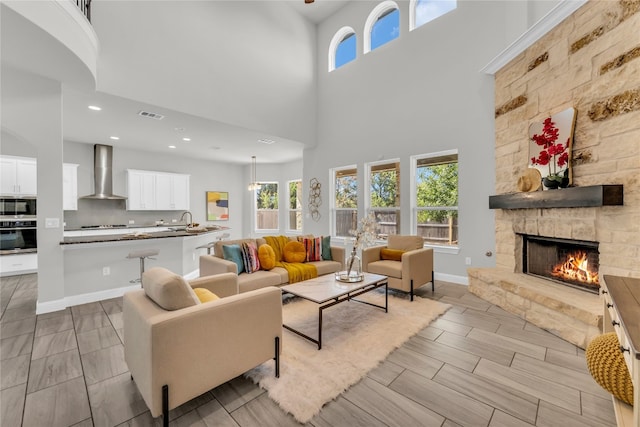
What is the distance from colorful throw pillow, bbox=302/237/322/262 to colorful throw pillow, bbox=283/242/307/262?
0.25ft

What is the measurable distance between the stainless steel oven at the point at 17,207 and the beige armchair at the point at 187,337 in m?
5.40

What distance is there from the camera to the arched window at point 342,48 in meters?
6.25

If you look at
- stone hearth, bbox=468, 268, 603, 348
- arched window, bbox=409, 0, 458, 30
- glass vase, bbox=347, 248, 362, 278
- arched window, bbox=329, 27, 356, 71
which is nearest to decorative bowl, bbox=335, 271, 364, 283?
glass vase, bbox=347, 248, 362, 278

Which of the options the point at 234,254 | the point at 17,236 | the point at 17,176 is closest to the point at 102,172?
the point at 17,176

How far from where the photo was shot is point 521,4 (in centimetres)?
371

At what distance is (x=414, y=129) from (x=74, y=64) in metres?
4.80

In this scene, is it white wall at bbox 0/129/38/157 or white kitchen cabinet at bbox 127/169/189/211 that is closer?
white wall at bbox 0/129/38/157

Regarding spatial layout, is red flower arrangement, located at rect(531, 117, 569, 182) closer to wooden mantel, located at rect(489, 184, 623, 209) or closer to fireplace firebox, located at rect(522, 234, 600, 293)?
wooden mantel, located at rect(489, 184, 623, 209)

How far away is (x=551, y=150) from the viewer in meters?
3.08

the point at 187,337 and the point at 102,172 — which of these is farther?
the point at 102,172

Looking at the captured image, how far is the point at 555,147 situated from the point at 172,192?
795cm

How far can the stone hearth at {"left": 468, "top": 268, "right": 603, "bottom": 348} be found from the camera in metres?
2.42

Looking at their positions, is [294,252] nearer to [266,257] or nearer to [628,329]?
[266,257]

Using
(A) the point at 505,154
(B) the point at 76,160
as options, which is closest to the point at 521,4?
(A) the point at 505,154
